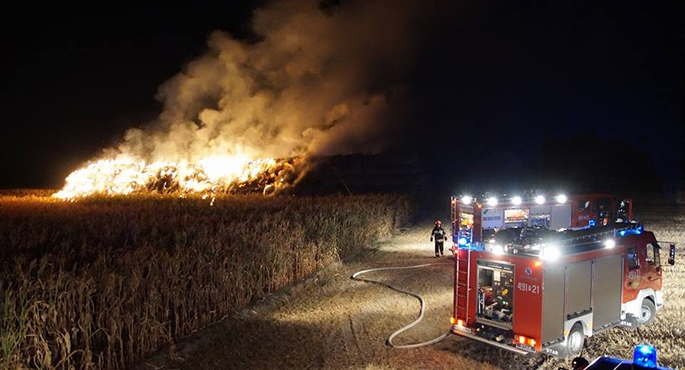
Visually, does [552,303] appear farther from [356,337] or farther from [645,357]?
[645,357]

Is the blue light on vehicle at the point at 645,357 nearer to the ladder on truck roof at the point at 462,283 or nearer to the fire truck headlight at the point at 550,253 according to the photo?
the fire truck headlight at the point at 550,253

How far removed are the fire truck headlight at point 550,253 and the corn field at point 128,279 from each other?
18.3 ft

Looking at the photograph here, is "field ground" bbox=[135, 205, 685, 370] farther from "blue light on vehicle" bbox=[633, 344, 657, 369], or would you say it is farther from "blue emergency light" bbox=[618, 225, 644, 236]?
"blue light on vehicle" bbox=[633, 344, 657, 369]

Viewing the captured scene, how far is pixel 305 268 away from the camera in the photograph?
14.5 metres

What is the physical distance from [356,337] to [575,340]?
342cm

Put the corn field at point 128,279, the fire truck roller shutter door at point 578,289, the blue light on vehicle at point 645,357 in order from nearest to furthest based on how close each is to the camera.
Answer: the blue light on vehicle at point 645,357
the corn field at point 128,279
the fire truck roller shutter door at point 578,289

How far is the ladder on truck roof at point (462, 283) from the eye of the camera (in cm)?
886

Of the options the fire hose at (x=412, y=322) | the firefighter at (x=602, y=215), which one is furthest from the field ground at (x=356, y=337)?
the firefighter at (x=602, y=215)

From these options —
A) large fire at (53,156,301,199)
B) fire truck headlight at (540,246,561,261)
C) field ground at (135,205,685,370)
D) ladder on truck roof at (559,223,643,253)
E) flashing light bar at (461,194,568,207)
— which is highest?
large fire at (53,156,301,199)

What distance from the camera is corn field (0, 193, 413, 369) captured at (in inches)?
264

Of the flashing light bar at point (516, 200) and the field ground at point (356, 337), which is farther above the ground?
the flashing light bar at point (516, 200)

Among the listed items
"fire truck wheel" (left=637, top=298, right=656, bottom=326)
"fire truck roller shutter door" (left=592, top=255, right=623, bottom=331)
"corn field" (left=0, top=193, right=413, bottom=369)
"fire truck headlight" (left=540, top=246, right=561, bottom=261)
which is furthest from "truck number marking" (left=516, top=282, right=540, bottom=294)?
"corn field" (left=0, top=193, right=413, bottom=369)

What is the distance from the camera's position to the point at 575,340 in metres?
8.49

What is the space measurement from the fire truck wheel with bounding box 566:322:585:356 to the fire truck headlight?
1.26 m
